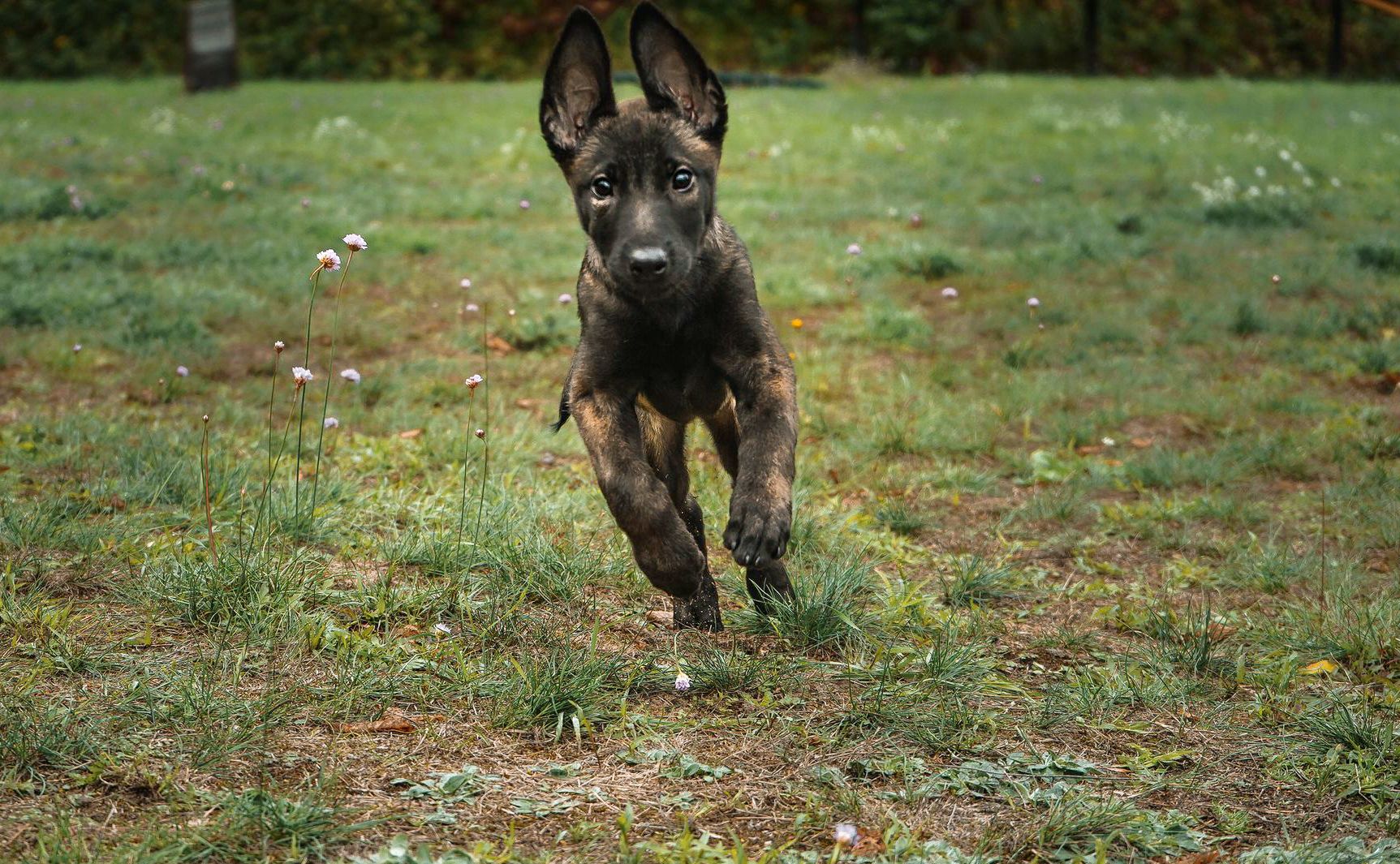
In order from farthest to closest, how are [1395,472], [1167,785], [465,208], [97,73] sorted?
[97,73]
[465,208]
[1395,472]
[1167,785]

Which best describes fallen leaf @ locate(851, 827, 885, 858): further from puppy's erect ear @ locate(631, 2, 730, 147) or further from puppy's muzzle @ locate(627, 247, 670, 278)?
puppy's erect ear @ locate(631, 2, 730, 147)

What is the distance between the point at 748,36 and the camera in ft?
97.2

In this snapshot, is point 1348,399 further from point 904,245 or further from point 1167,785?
point 1167,785

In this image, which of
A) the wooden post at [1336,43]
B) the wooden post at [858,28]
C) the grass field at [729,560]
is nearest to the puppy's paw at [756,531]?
the grass field at [729,560]

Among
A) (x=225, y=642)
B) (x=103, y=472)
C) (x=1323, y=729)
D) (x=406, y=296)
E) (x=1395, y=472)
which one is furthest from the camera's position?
(x=406, y=296)

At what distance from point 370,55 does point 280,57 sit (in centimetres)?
189

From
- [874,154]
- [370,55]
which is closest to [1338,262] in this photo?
[874,154]

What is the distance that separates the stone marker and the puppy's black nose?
2048 cm

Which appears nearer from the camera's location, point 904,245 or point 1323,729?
point 1323,729

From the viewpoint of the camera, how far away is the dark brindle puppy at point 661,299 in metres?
3.71

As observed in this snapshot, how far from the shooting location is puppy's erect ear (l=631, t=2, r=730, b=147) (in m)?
4.02

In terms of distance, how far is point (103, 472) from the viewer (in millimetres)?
4914

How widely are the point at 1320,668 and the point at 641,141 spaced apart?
2582 millimetres

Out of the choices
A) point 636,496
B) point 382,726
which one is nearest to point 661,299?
point 636,496
